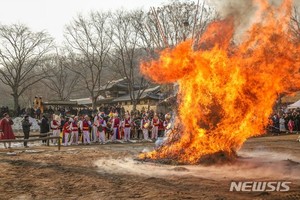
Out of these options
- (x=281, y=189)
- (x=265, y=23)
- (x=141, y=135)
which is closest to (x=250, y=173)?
(x=281, y=189)

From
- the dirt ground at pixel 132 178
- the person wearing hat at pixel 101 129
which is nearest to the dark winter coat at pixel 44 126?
the person wearing hat at pixel 101 129

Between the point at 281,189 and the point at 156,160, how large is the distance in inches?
216

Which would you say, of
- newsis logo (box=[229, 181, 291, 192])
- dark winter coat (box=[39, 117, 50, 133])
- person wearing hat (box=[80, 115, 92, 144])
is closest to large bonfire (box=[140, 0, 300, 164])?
newsis logo (box=[229, 181, 291, 192])

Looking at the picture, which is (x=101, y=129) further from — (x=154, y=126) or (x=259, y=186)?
(x=259, y=186)

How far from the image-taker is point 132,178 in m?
9.59

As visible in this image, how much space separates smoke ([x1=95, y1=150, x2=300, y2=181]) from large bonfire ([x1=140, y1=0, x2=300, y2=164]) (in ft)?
2.77

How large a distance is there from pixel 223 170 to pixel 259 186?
2560 millimetres

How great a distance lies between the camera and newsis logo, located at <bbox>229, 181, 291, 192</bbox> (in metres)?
7.70

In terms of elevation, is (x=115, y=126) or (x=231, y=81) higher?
(x=231, y=81)

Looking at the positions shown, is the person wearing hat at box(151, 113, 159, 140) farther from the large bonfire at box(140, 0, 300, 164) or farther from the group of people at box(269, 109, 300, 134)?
the large bonfire at box(140, 0, 300, 164)

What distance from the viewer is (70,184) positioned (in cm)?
905

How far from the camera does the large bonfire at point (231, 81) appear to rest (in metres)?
12.0

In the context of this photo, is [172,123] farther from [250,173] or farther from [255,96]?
[250,173]

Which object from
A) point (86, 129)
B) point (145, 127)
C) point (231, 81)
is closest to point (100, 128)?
point (86, 129)
